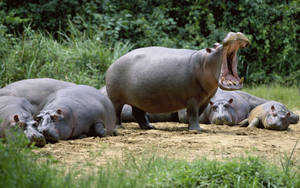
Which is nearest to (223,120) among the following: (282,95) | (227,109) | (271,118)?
(227,109)

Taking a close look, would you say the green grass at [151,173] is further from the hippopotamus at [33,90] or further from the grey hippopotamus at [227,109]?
the grey hippopotamus at [227,109]

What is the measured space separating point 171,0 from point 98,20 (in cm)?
242

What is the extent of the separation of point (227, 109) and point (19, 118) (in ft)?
13.2

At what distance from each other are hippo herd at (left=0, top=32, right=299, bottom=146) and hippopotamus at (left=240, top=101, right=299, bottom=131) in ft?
0.05

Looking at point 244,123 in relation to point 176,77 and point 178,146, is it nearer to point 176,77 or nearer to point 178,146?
point 176,77

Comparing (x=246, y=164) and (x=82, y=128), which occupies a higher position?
(x=246, y=164)

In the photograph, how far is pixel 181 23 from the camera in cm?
1430

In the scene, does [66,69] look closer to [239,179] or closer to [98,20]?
[98,20]

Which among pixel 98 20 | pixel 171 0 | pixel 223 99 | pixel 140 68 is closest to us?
pixel 140 68

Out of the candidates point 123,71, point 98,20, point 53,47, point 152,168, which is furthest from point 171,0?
point 152,168

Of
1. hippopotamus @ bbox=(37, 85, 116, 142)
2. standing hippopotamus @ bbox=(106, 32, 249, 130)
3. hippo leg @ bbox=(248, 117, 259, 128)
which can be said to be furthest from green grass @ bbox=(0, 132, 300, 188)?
hippo leg @ bbox=(248, 117, 259, 128)

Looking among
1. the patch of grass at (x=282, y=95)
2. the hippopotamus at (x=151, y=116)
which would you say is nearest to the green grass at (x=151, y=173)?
the hippopotamus at (x=151, y=116)

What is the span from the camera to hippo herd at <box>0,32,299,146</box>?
583 centimetres

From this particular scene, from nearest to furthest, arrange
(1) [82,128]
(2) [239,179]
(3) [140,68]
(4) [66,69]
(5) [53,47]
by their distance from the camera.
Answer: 1. (2) [239,179]
2. (1) [82,128]
3. (3) [140,68]
4. (4) [66,69]
5. (5) [53,47]
